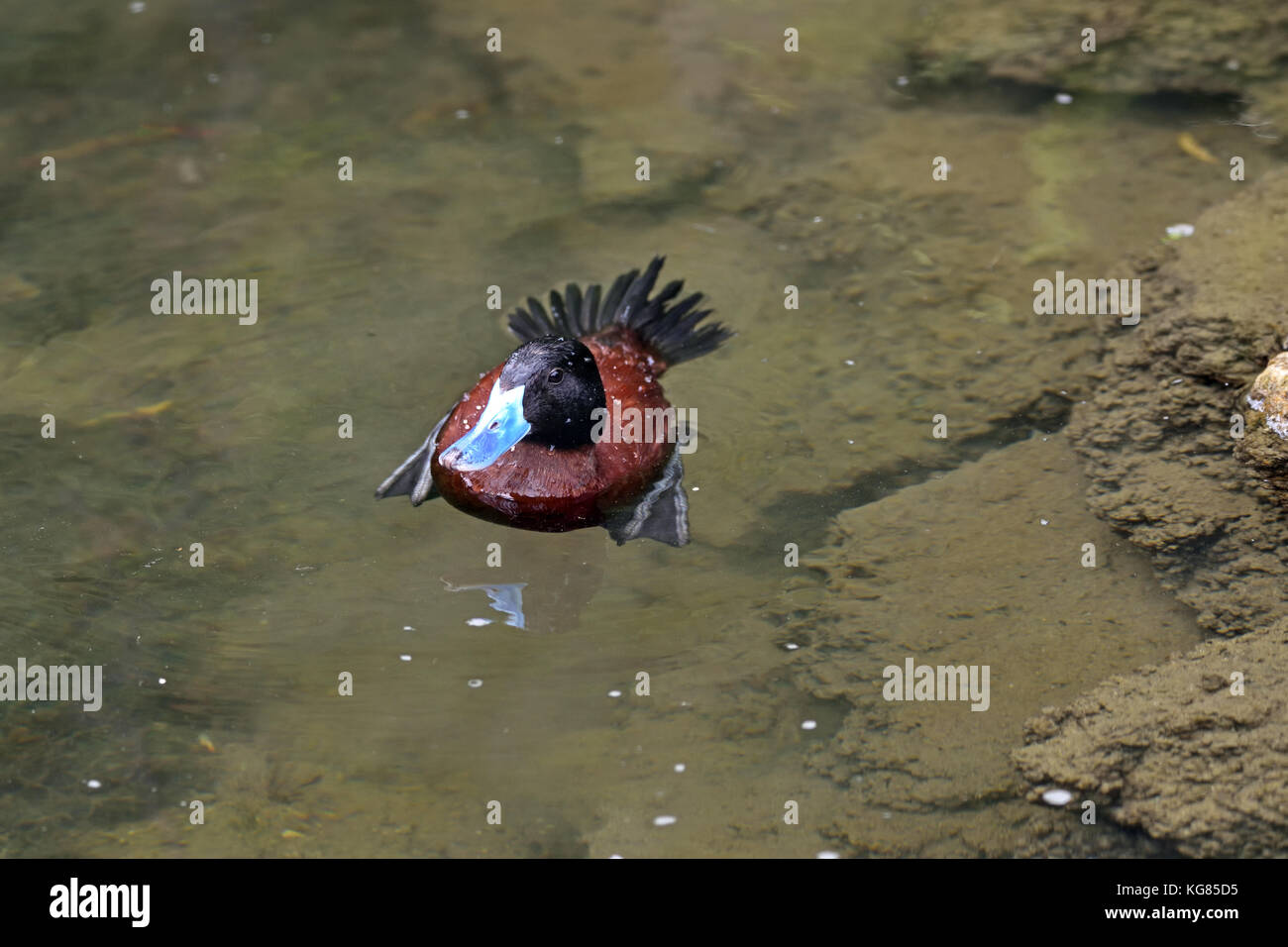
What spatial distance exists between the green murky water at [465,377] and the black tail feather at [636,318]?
161 millimetres

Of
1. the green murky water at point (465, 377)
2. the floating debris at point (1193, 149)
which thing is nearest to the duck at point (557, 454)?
the green murky water at point (465, 377)

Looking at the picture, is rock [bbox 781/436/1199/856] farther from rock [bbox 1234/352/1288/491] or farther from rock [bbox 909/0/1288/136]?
rock [bbox 909/0/1288/136]

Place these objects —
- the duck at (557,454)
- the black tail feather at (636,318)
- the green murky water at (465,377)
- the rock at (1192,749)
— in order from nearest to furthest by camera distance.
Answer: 1. the rock at (1192,749)
2. the green murky water at (465,377)
3. the duck at (557,454)
4. the black tail feather at (636,318)

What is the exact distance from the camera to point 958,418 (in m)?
5.15

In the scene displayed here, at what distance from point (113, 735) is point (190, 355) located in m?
2.06

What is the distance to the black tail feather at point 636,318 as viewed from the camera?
5348 mm

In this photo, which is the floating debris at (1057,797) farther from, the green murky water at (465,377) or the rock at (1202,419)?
the rock at (1202,419)

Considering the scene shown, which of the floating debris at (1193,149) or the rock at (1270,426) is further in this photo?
the floating debris at (1193,149)

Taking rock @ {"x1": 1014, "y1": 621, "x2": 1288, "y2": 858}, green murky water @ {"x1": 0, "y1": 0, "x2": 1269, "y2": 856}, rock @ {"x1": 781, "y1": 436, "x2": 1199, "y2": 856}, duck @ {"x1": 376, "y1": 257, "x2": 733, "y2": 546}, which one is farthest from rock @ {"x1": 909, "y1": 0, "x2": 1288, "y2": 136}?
rock @ {"x1": 1014, "y1": 621, "x2": 1288, "y2": 858}

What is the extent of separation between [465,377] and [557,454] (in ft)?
2.99

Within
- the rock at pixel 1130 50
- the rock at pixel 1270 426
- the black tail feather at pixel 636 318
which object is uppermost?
the rock at pixel 1130 50

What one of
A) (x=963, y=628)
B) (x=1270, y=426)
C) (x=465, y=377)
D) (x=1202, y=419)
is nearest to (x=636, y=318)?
(x=465, y=377)

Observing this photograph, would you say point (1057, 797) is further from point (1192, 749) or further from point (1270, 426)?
point (1270, 426)
